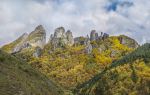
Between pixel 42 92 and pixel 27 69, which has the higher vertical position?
pixel 27 69

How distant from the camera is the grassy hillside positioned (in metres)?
68.8

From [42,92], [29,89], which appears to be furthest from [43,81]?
[29,89]

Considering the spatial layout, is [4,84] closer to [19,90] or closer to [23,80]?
[19,90]

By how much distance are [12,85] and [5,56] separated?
15411 millimetres

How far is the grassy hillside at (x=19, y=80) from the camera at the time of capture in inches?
2709

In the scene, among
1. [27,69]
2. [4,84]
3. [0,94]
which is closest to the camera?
[0,94]

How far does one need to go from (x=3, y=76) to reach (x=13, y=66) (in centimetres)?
997

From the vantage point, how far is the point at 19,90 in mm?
69625

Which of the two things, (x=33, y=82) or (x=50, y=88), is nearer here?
(x=33, y=82)

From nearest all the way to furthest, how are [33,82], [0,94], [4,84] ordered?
[0,94] → [4,84] → [33,82]

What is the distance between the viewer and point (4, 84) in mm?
68188

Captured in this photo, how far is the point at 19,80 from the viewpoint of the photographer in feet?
240

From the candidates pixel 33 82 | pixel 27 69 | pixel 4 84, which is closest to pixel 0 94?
pixel 4 84

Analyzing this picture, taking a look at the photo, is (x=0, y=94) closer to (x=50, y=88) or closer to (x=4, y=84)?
(x=4, y=84)
